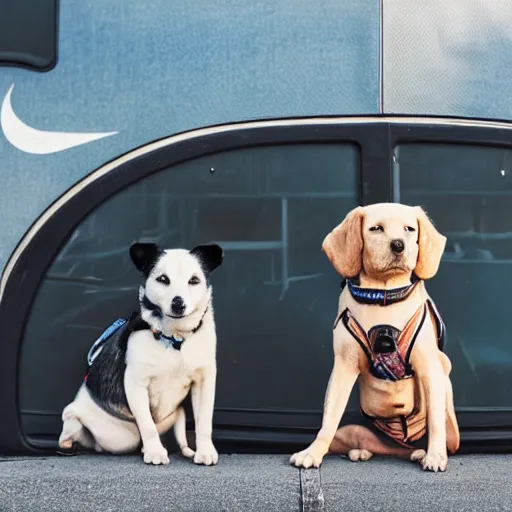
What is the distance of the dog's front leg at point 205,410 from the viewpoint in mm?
2955

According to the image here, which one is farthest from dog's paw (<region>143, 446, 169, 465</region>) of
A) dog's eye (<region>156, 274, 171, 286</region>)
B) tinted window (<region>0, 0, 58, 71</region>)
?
tinted window (<region>0, 0, 58, 71</region>)

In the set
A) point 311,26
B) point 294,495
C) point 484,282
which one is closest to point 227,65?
point 311,26

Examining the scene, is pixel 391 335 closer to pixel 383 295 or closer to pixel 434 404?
pixel 383 295

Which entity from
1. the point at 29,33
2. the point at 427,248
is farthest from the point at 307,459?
the point at 29,33

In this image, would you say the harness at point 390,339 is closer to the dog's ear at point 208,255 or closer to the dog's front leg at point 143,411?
the dog's ear at point 208,255

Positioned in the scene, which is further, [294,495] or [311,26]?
[311,26]

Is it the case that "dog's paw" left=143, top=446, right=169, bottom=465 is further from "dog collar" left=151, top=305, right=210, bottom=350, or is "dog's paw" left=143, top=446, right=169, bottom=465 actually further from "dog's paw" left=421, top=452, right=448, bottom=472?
"dog's paw" left=421, top=452, right=448, bottom=472

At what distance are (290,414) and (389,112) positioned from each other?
44.8 inches

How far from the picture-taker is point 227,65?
119 inches

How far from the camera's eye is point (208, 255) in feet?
9.76

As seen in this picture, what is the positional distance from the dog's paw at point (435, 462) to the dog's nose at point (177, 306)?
0.96m

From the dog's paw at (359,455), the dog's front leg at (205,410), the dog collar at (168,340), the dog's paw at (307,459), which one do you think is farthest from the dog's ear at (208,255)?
the dog's paw at (359,455)

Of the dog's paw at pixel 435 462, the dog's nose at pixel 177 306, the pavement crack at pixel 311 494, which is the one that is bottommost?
the pavement crack at pixel 311 494

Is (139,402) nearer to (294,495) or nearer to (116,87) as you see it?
(294,495)
